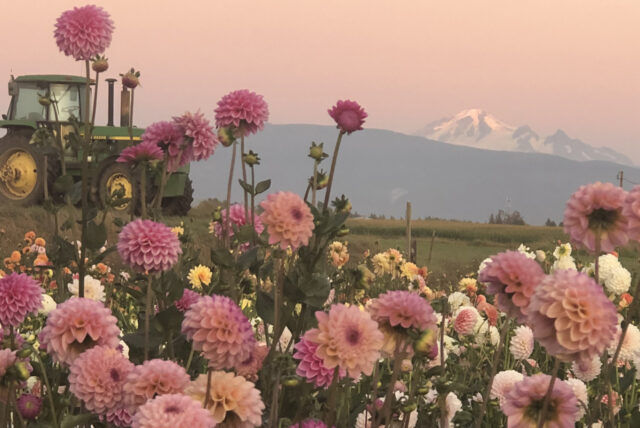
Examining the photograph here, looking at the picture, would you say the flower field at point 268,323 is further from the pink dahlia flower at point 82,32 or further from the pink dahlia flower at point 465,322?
the pink dahlia flower at point 465,322

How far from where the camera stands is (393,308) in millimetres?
1705

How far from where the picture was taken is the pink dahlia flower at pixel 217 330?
1.51 m

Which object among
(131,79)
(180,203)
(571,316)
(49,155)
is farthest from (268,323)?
(180,203)

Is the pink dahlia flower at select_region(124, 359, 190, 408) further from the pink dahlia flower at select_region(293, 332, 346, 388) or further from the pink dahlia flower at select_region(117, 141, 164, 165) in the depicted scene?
the pink dahlia flower at select_region(117, 141, 164, 165)

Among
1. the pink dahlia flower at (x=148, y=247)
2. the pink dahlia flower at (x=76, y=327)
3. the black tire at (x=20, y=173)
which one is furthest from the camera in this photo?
the black tire at (x=20, y=173)

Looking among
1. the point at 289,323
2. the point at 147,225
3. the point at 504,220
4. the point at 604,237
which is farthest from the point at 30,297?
the point at 504,220

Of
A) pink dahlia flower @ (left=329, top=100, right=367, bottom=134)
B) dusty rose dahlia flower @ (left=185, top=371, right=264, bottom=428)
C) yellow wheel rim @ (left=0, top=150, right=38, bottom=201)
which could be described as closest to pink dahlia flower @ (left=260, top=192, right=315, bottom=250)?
dusty rose dahlia flower @ (left=185, top=371, right=264, bottom=428)

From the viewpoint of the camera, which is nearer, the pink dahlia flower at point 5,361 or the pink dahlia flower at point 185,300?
the pink dahlia flower at point 5,361

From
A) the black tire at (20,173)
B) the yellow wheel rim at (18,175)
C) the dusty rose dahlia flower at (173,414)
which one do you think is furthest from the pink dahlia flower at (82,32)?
the yellow wheel rim at (18,175)

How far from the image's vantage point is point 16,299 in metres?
2.16

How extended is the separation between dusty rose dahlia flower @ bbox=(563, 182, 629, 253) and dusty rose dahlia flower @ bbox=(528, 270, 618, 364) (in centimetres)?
37

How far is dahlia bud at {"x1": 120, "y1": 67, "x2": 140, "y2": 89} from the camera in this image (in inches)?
120

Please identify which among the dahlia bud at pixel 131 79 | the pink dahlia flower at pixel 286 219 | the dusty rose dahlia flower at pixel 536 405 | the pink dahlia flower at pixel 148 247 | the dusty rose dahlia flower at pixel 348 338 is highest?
the dahlia bud at pixel 131 79

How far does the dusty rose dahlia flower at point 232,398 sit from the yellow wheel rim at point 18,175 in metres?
16.0
